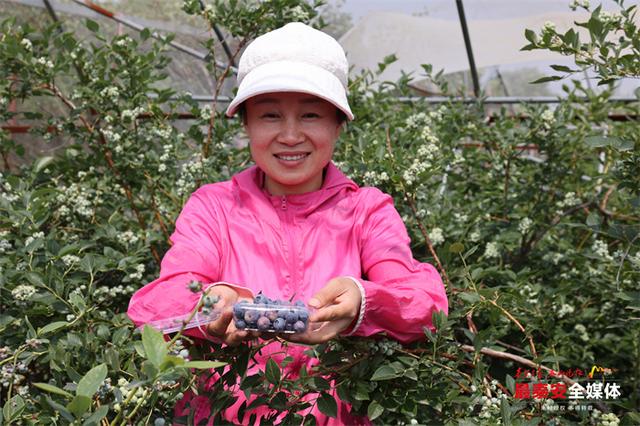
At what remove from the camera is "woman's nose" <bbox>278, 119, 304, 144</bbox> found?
59.2 inches

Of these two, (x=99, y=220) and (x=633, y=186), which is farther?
(x=99, y=220)

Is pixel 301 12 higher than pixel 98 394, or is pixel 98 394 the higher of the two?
pixel 301 12

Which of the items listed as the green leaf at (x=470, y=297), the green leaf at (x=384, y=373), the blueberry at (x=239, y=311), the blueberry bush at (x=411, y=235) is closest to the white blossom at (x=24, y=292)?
the blueberry bush at (x=411, y=235)

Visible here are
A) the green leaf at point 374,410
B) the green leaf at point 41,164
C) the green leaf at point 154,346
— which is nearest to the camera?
the green leaf at point 154,346

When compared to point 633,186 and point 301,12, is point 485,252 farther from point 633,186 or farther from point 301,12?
point 301,12

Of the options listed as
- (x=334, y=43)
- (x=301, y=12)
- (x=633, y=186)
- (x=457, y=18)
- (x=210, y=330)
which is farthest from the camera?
(x=457, y=18)

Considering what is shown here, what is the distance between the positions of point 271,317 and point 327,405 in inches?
10.3

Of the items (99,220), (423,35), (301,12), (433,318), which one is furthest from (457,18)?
(433,318)

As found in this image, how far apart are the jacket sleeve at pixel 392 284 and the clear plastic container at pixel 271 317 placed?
0.20 meters

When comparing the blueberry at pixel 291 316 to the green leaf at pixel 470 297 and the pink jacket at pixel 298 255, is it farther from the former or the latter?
the green leaf at pixel 470 297

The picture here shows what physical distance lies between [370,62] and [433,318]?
365cm

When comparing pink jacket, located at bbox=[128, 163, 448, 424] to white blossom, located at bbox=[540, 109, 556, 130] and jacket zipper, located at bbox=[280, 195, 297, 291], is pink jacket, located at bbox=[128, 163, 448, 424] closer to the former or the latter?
jacket zipper, located at bbox=[280, 195, 297, 291]

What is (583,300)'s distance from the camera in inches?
89.0

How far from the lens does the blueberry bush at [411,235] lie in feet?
4.28
